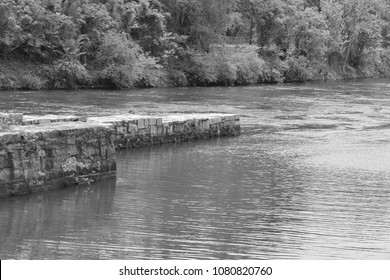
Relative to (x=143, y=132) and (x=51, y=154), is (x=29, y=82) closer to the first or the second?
(x=143, y=132)

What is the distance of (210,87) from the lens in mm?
62062

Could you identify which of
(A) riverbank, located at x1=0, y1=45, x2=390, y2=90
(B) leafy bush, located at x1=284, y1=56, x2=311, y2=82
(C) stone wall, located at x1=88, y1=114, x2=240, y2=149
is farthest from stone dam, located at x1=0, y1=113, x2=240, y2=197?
(B) leafy bush, located at x1=284, y1=56, x2=311, y2=82

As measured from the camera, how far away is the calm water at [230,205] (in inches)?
551

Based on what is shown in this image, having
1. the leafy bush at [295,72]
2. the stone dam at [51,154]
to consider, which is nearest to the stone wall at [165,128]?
the stone dam at [51,154]

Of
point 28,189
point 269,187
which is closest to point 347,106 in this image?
point 269,187

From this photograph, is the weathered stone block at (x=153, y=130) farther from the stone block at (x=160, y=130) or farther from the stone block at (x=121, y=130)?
the stone block at (x=121, y=130)

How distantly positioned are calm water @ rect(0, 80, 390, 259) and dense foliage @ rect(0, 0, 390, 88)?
79.5ft

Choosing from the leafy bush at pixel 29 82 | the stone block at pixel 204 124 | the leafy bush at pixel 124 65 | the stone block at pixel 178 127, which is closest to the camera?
the stone block at pixel 178 127

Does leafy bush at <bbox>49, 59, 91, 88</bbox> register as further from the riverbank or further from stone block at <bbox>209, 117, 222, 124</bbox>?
stone block at <bbox>209, 117, 222, 124</bbox>

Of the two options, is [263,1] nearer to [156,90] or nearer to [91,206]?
[156,90]

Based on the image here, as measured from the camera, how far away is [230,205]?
1795cm

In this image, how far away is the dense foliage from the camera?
54.2 metres

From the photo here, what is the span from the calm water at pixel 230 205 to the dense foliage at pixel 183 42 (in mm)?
24226

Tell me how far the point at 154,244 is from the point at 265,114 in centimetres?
2579
